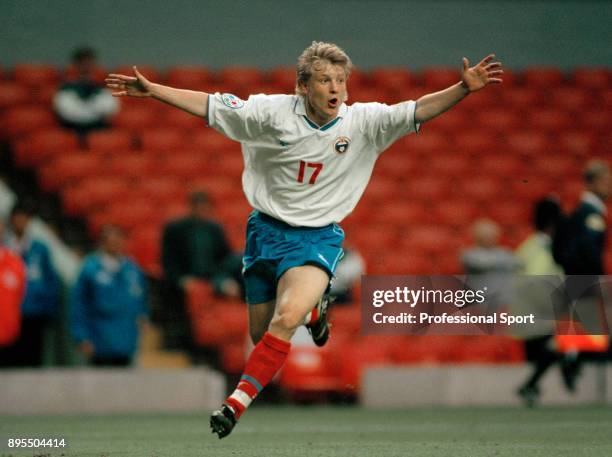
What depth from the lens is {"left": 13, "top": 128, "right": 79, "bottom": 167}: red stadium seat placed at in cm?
1072

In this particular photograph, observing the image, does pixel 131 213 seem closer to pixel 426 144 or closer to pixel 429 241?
pixel 429 241

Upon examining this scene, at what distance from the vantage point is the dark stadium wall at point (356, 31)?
12.6 metres

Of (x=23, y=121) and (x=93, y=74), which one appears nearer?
(x=93, y=74)

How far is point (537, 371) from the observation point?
8.70m

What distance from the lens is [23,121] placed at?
11055 mm

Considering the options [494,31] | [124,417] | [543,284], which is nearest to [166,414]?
[124,417]

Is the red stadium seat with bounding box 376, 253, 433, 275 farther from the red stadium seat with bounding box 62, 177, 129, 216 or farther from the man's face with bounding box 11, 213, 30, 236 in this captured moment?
the man's face with bounding box 11, 213, 30, 236

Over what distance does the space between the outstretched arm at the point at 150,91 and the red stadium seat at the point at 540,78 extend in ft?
29.0

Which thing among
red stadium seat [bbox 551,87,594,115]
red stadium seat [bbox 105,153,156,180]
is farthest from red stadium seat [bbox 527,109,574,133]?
red stadium seat [bbox 105,153,156,180]

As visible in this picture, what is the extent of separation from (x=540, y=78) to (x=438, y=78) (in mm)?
1254

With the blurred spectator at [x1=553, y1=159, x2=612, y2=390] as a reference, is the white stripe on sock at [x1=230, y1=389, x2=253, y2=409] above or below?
below

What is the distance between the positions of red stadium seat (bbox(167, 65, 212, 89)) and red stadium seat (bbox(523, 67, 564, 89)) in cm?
377

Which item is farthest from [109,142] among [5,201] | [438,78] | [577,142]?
[577,142]

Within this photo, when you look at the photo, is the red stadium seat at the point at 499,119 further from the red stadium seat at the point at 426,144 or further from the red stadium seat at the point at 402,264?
the red stadium seat at the point at 402,264
